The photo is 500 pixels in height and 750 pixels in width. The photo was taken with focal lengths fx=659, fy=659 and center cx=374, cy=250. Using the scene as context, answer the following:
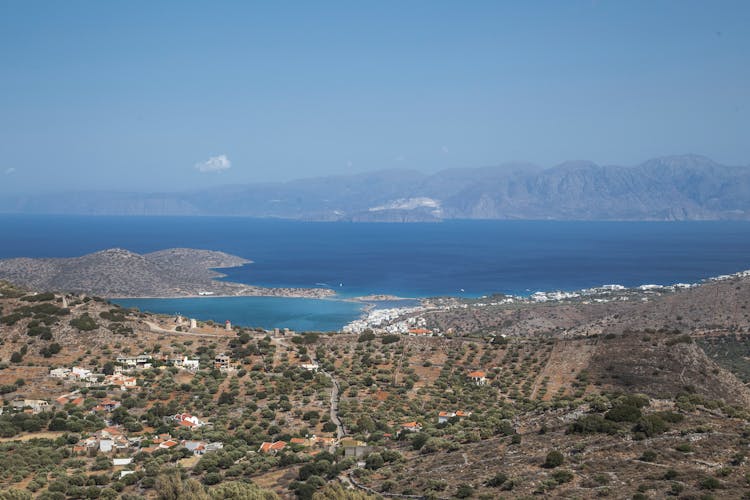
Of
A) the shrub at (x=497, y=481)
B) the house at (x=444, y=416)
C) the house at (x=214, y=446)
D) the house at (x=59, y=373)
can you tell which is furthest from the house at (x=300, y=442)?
the house at (x=59, y=373)

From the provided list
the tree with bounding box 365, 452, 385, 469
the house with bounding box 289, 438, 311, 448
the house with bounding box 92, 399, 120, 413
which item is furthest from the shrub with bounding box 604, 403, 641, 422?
the house with bounding box 92, 399, 120, 413

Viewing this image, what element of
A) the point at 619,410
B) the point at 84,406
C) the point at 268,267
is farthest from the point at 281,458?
the point at 268,267

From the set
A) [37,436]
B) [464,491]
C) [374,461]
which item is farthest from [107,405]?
[464,491]

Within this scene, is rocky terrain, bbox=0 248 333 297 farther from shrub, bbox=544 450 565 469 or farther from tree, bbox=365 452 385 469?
shrub, bbox=544 450 565 469

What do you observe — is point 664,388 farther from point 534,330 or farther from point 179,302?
point 179,302

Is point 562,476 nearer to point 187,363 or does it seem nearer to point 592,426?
point 592,426

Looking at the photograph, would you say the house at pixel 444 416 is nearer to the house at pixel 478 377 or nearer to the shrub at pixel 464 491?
the house at pixel 478 377
